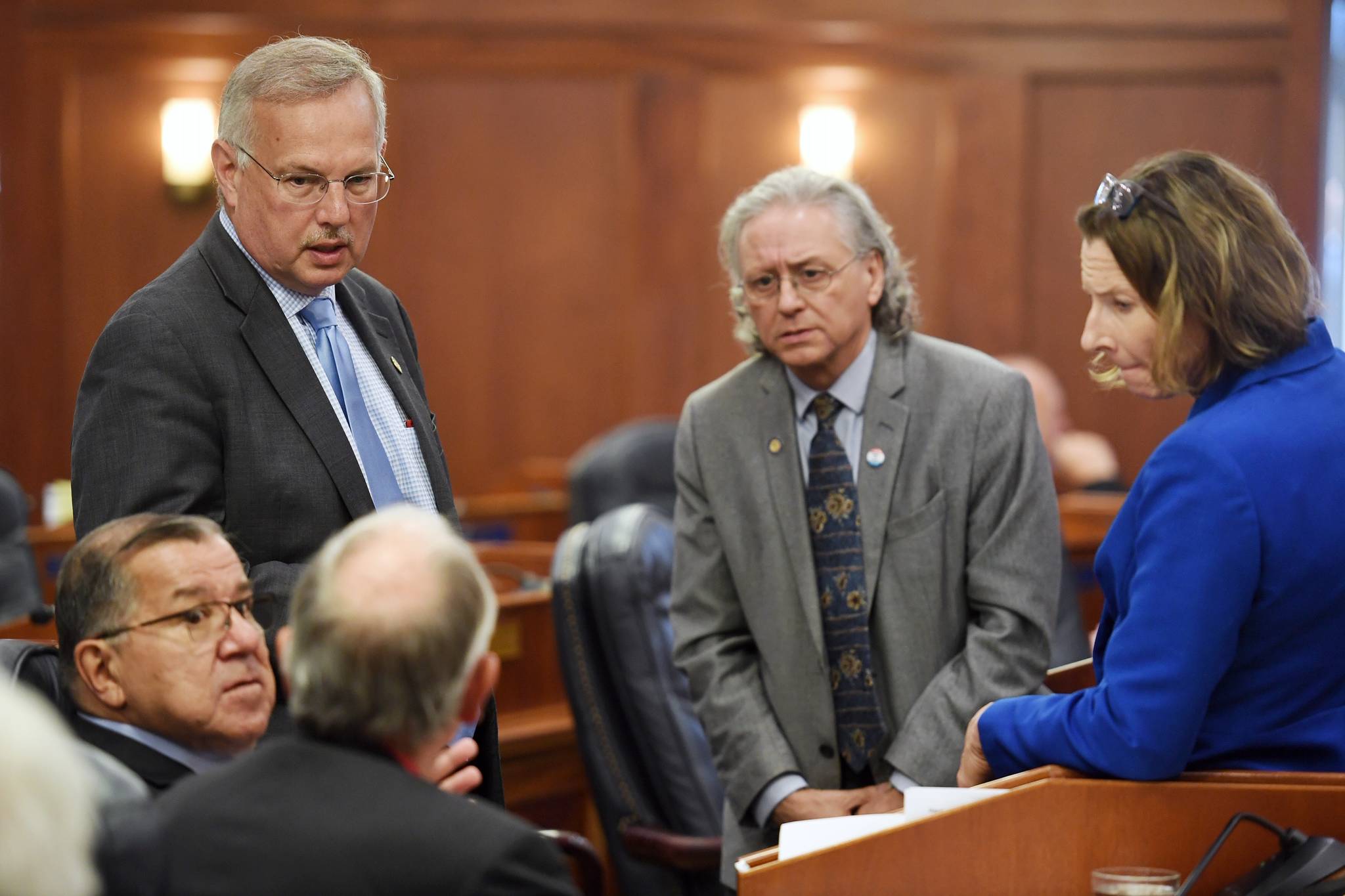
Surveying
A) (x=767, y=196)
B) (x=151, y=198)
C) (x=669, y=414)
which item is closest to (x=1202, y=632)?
Result: (x=767, y=196)

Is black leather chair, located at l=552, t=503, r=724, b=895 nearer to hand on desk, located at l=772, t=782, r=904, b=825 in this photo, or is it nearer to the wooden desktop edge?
hand on desk, located at l=772, t=782, r=904, b=825

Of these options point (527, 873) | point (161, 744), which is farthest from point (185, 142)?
point (527, 873)

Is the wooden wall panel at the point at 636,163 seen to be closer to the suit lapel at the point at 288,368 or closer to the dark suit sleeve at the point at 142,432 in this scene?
the suit lapel at the point at 288,368

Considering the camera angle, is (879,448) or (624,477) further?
(624,477)

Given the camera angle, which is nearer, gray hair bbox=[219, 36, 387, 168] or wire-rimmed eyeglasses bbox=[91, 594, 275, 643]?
wire-rimmed eyeglasses bbox=[91, 594, 275, 643]

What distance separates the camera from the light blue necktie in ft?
6.93

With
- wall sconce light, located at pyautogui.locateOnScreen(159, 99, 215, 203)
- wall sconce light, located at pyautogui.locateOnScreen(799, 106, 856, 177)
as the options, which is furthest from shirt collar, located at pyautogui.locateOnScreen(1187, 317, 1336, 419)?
wall sconce light, located at pyautogui.locateOnScreen(159, 99, 215, 203)

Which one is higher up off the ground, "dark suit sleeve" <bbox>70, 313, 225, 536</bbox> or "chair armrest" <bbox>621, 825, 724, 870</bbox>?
"dark suit sleeve" <bbox>70, 313, 225, 536</bbox>

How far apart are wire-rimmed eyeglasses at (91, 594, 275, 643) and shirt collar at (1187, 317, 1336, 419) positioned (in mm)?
1198

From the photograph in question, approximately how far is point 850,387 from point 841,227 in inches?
10.5

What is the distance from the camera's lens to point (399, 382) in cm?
221

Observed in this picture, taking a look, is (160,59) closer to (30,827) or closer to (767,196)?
(767,196)

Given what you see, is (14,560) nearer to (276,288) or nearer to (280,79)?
(276,288)

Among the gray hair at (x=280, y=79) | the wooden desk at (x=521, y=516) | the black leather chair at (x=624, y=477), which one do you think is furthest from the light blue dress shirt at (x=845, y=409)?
the wooden desk at (x=521, y=516)
